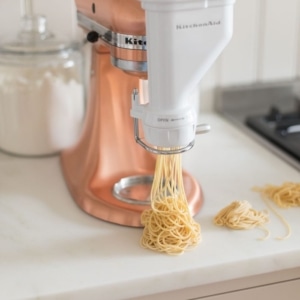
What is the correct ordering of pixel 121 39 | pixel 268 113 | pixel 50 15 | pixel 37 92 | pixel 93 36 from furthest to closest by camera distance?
pixel 268 113, pixel 50 15, pixel 37 92, pixel 93 36, pixel 121 39

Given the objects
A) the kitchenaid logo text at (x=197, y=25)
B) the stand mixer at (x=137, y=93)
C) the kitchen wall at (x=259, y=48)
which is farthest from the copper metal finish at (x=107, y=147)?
the kitchen wall at (x=259, y=48)

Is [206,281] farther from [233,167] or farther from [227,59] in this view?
[227,59]

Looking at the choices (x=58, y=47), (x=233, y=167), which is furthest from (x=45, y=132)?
(x=233, y=167)

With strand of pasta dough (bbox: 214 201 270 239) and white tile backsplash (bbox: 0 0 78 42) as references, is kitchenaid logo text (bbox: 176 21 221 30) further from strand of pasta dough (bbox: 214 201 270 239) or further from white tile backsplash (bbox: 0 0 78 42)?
white tile backsplash (bbox: 0 0 78 42)

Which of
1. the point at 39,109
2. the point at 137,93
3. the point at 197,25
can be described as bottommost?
the point at 39,109

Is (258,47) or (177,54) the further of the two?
(258,47)

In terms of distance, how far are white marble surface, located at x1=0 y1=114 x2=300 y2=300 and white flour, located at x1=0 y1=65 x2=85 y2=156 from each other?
0.08m

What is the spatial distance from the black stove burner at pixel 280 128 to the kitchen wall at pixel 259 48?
128 mm

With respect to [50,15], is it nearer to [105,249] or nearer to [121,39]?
[121,39]

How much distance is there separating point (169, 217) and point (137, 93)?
0.18 meters

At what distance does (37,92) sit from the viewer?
1181 millimetres

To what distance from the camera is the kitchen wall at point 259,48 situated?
144 centimetres

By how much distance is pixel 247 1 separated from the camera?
55.9 inches

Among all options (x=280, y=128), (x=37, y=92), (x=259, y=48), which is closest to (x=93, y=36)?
(x=37, y=92)
